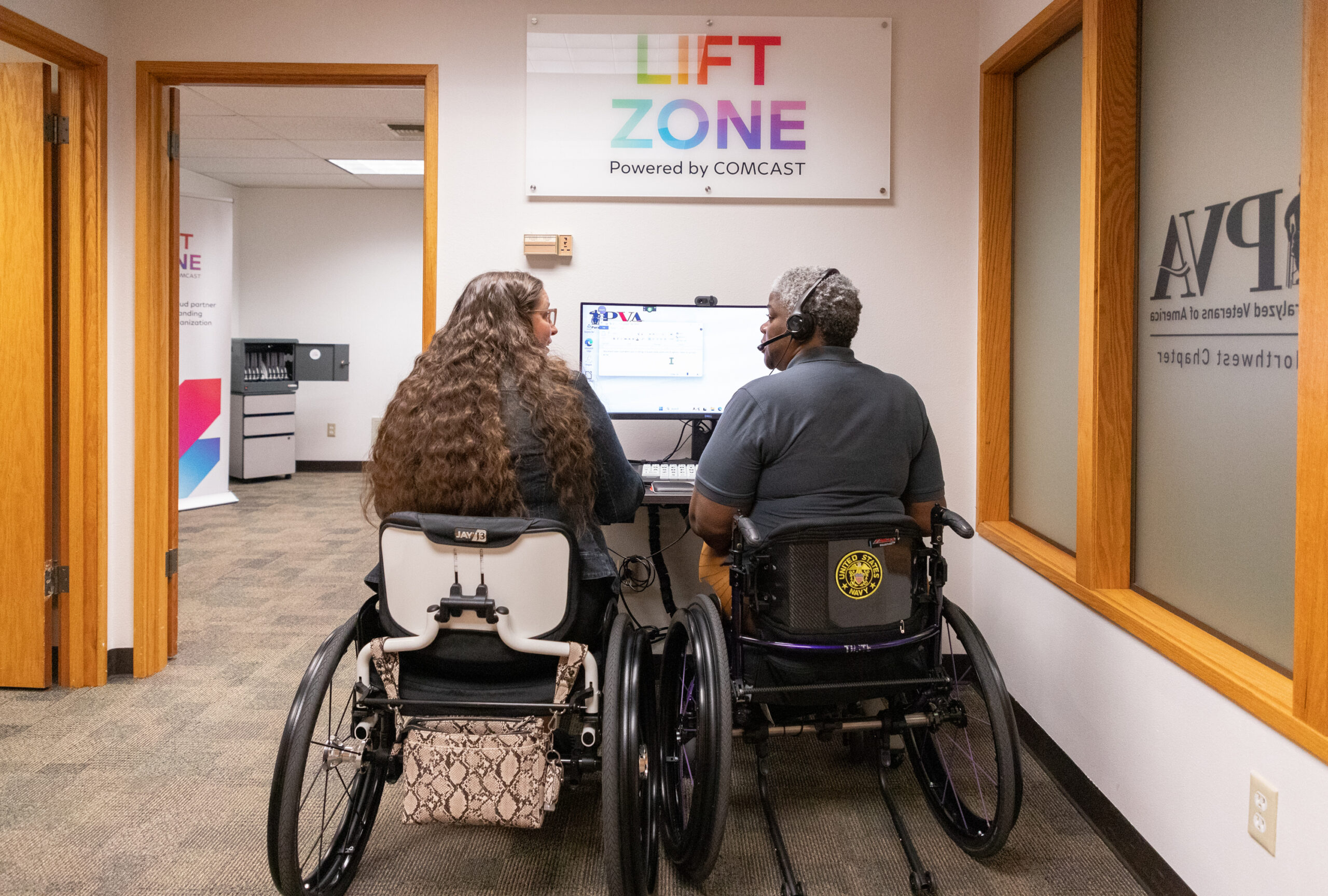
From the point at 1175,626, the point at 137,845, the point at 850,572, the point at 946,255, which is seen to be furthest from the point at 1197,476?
the point at 137,845

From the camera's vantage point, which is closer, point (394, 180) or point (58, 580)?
point (58, 580)

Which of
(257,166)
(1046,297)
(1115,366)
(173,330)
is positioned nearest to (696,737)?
(1115,366)

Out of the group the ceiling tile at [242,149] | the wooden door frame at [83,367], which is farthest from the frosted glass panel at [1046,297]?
the ceiling tile at [242,149]

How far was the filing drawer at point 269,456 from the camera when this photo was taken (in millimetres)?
6980

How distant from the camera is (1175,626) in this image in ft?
5.78

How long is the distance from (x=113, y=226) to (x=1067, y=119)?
9.19 feet

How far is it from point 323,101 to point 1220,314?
462cm

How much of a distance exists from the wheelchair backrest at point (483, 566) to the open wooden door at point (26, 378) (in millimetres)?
1814

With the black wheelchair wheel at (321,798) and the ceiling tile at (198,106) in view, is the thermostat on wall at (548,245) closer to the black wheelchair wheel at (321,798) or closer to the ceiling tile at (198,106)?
the black wheelchair wheel at (321,798)

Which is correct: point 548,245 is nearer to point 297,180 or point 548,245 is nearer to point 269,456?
point 269,456

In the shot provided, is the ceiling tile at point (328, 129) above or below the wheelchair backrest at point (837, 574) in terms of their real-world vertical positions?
above

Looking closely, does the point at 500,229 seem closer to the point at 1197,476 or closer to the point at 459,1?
the point at 459,1

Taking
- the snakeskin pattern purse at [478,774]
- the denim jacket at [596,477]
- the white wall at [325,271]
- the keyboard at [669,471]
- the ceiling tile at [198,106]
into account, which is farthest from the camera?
the white wall at [325,271]

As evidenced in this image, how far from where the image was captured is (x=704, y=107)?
9.23ft
